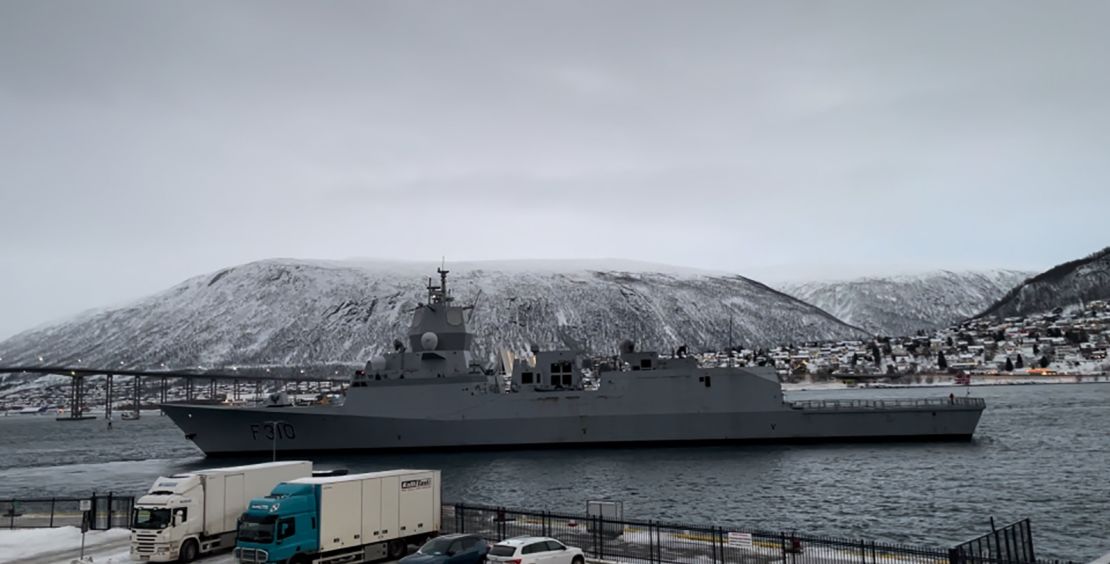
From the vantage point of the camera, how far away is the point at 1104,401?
77500 mm

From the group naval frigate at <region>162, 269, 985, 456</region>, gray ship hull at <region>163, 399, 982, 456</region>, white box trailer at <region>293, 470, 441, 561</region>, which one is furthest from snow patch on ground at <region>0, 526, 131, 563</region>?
gray ship hull at <region>163, 399, 982, 456</region>

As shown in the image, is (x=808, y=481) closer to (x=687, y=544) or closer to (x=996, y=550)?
(x=687, y=544)

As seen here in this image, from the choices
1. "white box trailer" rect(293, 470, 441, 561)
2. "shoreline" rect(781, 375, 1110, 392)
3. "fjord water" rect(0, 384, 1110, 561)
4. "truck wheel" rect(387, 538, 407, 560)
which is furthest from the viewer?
"shoreline" rect(781, 375, 1110, 392)

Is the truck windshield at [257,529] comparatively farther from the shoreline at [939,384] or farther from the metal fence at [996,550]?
the shoreline at [939,384]

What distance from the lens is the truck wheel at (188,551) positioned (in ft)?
49.0

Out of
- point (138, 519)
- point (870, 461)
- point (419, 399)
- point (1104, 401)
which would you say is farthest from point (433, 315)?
point (1104, 401)

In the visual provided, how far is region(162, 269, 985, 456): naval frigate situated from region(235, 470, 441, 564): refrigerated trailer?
24904 millimetres

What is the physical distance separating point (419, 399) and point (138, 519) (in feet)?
85.9

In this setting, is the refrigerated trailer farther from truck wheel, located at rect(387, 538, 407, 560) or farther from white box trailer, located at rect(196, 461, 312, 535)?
white box trailer, located at rect(196, 461, 312, 535)

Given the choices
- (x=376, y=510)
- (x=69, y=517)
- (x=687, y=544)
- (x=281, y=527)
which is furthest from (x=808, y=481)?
(x=69, y=517)

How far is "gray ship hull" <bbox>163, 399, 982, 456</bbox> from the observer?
132 feet

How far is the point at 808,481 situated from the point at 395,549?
20544 mm

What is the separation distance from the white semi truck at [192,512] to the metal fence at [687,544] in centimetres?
455

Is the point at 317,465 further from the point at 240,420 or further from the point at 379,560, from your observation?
the point at 379,560
